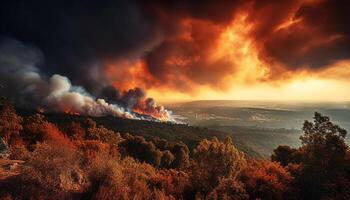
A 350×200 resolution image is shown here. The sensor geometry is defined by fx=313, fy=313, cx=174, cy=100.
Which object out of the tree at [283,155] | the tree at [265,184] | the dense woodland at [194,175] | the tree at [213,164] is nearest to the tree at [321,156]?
the dense woodland at [194,175]

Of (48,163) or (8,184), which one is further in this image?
(48,163)

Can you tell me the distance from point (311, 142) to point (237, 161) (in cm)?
879

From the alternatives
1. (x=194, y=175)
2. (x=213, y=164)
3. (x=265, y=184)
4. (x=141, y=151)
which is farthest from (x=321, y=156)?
(x=141, y=151)

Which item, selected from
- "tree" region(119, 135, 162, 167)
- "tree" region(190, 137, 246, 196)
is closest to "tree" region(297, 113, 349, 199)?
"tree" region(190, 137, 246, 196)

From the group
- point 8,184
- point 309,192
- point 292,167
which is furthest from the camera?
point 292,167

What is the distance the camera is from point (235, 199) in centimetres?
2264

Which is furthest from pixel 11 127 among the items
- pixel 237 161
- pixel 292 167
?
pixel 292 167

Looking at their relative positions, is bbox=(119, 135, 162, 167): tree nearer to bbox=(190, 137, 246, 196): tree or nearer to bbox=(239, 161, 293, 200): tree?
bbox=(190, 137, 246, 196): tree

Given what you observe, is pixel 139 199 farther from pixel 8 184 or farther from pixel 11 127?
pixel 11 127

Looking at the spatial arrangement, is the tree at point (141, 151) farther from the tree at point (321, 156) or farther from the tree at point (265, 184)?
the tree at point (321, 156)

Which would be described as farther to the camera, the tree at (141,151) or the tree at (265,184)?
the tree at (141,151)

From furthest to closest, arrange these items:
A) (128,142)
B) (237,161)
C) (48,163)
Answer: (128,142), (237,161), (48,163)

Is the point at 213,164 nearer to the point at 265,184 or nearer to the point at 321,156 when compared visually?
the point at 265,184

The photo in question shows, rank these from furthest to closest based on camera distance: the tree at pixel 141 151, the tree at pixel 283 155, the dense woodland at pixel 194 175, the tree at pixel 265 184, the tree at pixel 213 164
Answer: the tree at pixel 141 151 → the tree at pixel 283 155 → the tree at pixel 265 184 → the tree at pixel 213 164 → the dense woodland at pixel 194 175
